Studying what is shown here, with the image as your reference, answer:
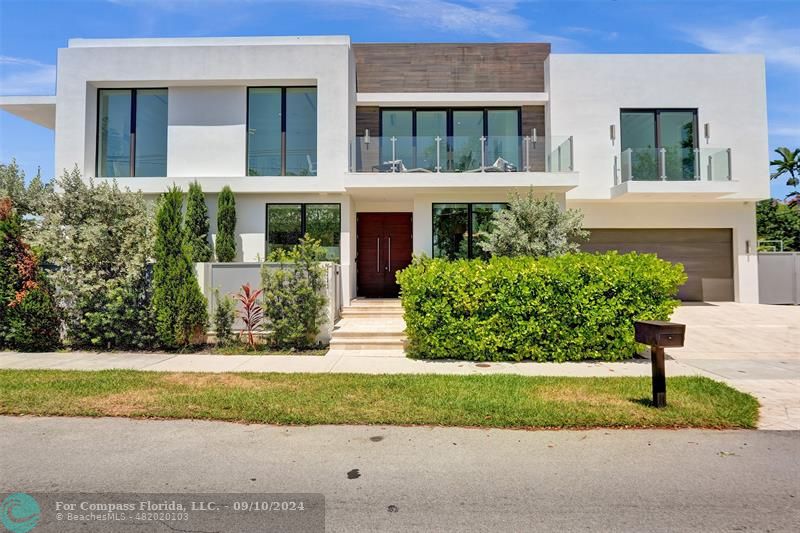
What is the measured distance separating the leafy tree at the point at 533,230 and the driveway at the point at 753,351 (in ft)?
11.8

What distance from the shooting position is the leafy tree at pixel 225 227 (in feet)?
39.0

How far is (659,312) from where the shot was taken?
8.09m

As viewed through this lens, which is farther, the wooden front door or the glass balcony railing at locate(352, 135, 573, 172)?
the wooden front door

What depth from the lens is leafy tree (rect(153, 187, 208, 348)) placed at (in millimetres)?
A: 8602

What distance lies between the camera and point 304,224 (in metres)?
12.7

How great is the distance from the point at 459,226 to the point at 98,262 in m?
9.18

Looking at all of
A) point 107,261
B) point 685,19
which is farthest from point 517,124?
point 107,261

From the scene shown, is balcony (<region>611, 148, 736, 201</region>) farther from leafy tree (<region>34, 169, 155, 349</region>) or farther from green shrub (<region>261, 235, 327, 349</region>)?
leafy tree (<region>34, 169, 155, 349</region>)

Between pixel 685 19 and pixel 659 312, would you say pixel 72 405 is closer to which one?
pixel 659 312

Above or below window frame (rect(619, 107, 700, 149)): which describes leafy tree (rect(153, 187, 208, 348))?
below

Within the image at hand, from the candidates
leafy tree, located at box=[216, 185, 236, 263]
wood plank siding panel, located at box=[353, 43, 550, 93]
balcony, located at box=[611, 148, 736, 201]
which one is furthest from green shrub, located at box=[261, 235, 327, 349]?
balcony, located at box=[611, 148, 736, 201]

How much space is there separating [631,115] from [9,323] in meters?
18.0

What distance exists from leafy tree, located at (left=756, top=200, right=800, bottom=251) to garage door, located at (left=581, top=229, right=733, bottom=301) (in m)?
11.3

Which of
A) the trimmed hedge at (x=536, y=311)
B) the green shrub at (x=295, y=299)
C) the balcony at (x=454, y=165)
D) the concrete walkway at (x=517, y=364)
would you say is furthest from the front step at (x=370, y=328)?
the balcony at (x=454, y=165)
